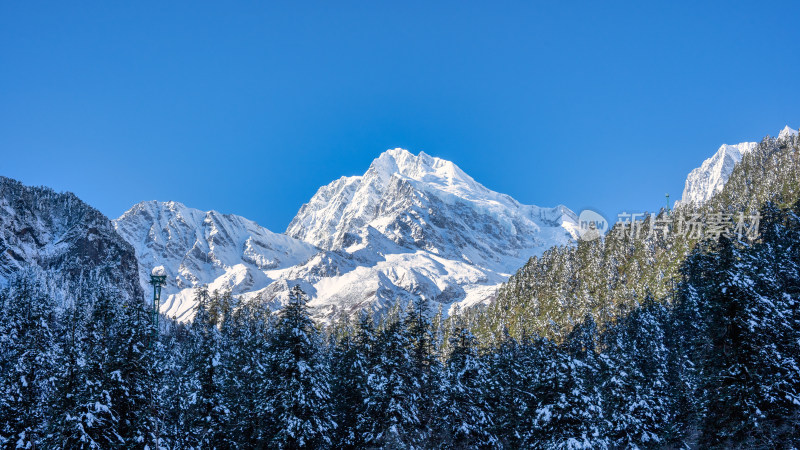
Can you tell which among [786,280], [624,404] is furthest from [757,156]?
[624,404]

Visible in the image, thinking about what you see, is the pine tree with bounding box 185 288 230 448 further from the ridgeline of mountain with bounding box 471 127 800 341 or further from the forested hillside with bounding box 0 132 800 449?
the ridgeline of mountain with bounding box 471 127 800 341

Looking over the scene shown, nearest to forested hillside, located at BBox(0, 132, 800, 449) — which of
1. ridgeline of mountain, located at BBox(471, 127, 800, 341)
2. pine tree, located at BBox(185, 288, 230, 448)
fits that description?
pine tree, located at BBox(185, 288, 230, 448)

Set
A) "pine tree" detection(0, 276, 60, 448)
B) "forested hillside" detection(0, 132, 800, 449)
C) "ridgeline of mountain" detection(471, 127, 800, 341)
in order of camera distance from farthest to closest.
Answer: "ridgeline of mountain" detection(471, 127, 800, 341), "pine tree" detection(0, 276, 60, 448), "forested hillside" detection(0, 132, 800, 449)

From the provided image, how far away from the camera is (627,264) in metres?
134

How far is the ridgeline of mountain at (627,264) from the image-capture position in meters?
A: 110

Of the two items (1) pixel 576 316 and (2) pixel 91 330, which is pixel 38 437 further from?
(1) pixel 576 316

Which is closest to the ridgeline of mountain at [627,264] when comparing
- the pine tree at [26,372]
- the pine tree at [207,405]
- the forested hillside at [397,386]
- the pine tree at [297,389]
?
the forested hillside at [397,386]

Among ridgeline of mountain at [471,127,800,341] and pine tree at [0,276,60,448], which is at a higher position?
ridgeline of mountain at [471,127,800,341]

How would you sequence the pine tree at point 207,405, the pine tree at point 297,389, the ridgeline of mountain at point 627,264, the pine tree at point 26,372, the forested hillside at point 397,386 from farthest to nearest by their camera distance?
the ridgeline of mountain at point 627,264 < the pine tree at point 207,405 < the pine tree at point 26,372 < the pine tree at point 297,389 < the forested hillside at point 397,386

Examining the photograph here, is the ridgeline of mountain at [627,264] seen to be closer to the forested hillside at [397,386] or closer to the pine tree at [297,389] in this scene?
the forested hillside at [397,386]

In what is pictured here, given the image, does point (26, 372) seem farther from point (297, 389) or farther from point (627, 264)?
point (627, 264)

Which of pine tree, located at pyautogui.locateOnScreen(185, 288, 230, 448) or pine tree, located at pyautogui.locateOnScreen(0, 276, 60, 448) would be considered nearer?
pine tree, located at pyautogui.locateOnScreen(0, 276, 60, 448)

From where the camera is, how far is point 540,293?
150875 millimetres

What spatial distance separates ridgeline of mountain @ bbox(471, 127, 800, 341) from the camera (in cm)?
11050
